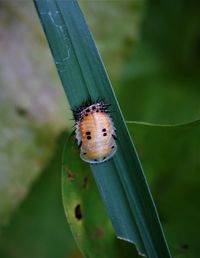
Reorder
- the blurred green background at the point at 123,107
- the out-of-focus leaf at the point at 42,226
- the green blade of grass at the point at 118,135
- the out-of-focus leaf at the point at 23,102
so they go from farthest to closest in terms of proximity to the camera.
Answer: the out-of-focus leaf at the point at 42,226
the out-of-focus leaf at the point at 23,102
the blurred green background at the point at 123,107
the green blade of grass at the point at 118,135

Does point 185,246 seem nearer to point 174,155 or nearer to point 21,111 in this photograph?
point 174,155

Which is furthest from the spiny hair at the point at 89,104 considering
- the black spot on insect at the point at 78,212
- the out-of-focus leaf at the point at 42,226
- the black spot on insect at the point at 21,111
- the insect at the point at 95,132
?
the out-of-focus leaf at the point at 42,226

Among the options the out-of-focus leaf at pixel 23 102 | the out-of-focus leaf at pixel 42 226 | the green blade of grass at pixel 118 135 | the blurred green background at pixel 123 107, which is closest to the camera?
the green blade of grass at pixel 118 135

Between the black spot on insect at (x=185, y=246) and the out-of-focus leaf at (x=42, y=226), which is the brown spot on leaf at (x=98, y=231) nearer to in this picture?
the black spot on insect at (x=185, y=246)

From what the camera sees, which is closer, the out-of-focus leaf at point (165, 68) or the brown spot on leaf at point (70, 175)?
the brown spot on leaf at point (70, 175)

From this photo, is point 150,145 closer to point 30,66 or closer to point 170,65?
point 30,66

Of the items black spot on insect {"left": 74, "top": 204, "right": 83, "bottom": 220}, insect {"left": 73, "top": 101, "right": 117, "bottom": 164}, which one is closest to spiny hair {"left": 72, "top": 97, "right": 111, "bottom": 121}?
insect {"left": 73, "top": 101, "right": 117, "bottom": 164}

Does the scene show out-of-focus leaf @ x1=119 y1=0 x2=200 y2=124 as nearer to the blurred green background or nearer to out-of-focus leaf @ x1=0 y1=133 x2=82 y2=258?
the blurred green background
